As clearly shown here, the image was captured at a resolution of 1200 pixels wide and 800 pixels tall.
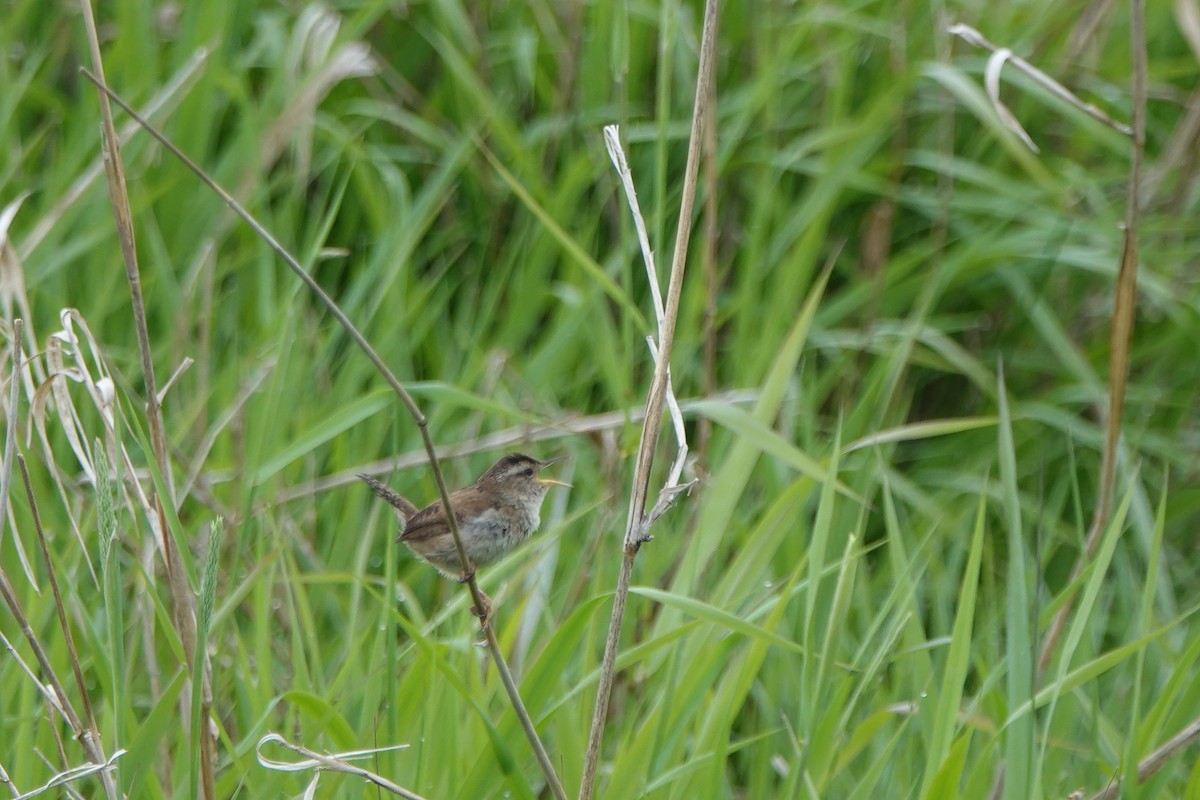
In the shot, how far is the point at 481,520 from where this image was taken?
3039 mm

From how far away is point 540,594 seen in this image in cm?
317

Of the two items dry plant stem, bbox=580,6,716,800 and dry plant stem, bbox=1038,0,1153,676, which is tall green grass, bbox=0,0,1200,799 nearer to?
dry plant stem, bbox=1038,0,1153,676

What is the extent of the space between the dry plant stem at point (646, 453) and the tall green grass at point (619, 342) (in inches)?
17.4

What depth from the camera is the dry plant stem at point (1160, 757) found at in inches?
91.4

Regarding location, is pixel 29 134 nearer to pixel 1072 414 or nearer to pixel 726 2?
pixel 726 2

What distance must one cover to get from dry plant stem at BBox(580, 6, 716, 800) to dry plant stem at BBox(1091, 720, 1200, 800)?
92 cm

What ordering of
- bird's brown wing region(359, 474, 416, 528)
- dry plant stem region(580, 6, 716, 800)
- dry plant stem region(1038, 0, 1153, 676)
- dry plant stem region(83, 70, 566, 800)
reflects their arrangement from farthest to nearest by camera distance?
dry plant stem region(1038, 0, 1153, 676) < bird's brown wing region(359, 474, 416, 528) < dry plant stem region(580, 6, 716, 800) < dry plant stem region(83, 70, 566, 800)

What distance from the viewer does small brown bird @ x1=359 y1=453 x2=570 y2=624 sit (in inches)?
119

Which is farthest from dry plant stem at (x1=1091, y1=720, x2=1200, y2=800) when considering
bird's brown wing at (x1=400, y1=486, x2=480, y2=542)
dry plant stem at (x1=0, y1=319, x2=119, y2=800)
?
dry plant stem at (x1=0, y1=319, x2=119, y2=800)

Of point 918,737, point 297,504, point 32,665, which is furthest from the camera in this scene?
point 297,504

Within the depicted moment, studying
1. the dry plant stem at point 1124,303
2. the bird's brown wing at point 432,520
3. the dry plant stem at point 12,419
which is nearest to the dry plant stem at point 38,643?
the dry plant stem at point 12,419

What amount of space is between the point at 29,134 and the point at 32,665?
8.43ft

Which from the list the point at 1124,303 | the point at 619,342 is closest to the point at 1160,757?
the point at 1124,303

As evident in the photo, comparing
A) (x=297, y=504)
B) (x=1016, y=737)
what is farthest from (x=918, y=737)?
(x=297, y=504)
